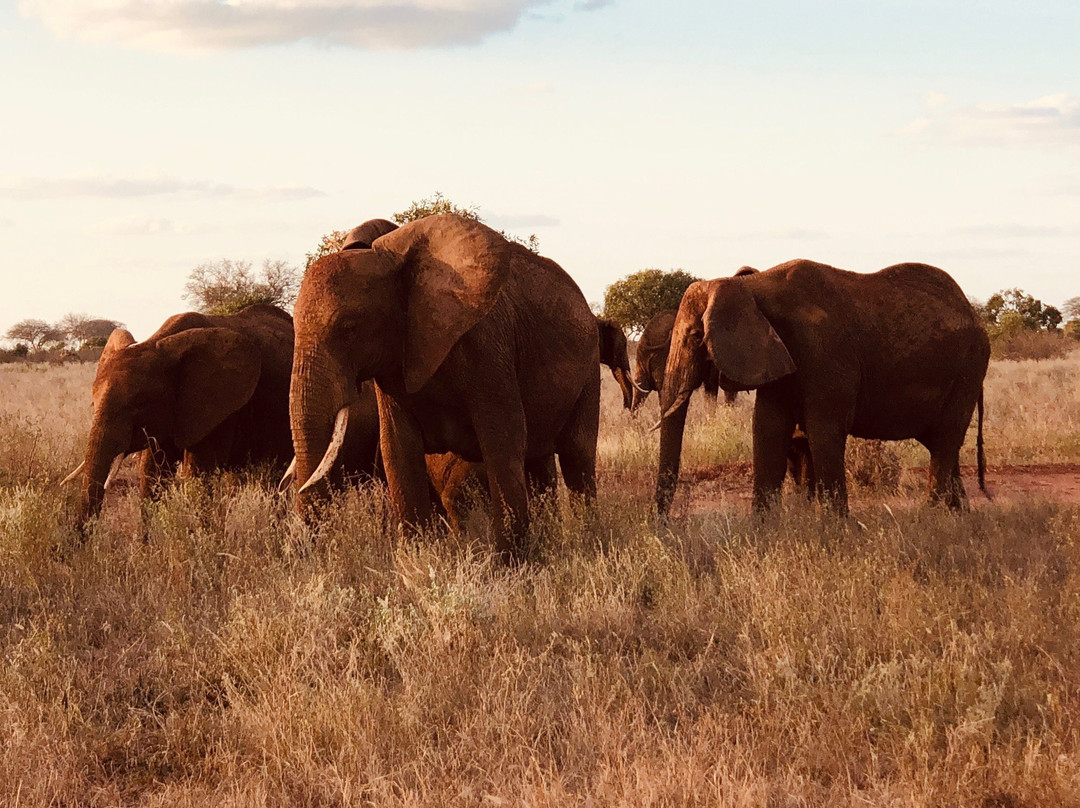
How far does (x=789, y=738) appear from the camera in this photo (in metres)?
5.53

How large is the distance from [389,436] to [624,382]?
10.4ft

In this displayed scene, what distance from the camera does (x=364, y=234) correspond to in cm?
868

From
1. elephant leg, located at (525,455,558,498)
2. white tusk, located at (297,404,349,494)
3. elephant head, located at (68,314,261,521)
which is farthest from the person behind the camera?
elephant leg, located at (525,455,558,498)

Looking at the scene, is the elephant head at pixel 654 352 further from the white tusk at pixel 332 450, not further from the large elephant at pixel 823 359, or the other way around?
the white tusk at pixel 332 450

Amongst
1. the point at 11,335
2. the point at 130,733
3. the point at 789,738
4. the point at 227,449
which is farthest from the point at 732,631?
the point at 11,335

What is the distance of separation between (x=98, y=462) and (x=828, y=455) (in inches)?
217

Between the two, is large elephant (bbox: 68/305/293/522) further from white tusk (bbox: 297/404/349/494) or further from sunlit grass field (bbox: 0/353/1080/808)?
white tusk (bbox: 297/404/349/494)

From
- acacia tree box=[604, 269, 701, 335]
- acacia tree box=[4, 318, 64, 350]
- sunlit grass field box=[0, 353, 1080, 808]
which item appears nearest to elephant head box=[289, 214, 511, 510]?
sunlit grass field box=[0, 353, 1080, 808]

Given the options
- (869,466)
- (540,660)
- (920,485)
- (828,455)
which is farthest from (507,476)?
(920,485)

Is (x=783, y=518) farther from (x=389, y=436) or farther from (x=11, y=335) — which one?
(x=11, y=335)

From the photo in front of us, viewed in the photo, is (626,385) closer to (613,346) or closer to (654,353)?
(654,353)

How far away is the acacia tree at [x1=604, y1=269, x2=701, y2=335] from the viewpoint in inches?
1650

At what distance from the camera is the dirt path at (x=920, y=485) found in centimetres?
1255

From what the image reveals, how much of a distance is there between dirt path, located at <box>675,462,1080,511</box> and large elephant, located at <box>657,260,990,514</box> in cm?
155
